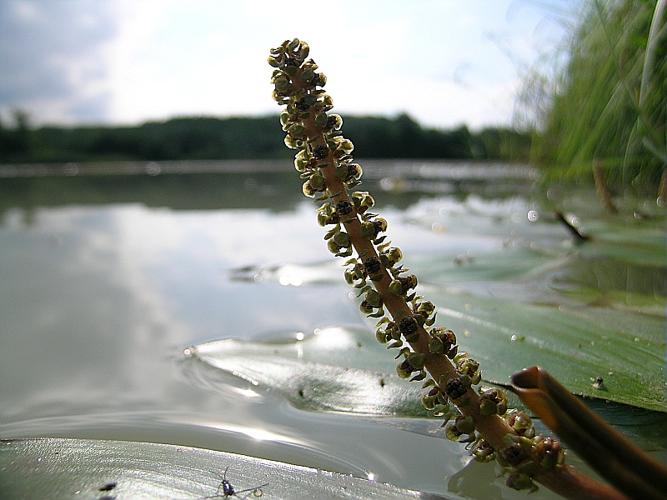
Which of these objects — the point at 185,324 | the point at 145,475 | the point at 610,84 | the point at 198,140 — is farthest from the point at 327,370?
the point at 198,140

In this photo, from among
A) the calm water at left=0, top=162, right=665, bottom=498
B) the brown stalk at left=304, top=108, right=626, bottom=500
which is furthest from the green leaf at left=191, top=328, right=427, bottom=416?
the brown stalk at left=304, top=108, right=626, bottom=500

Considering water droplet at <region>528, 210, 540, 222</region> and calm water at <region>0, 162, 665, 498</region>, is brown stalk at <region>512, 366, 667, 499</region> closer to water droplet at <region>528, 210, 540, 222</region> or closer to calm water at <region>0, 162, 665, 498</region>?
calm water at <region>0, 162, 665, 498</region>

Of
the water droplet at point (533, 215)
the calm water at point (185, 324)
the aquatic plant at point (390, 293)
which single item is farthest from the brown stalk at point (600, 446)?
the water droplet at point (533, 215)

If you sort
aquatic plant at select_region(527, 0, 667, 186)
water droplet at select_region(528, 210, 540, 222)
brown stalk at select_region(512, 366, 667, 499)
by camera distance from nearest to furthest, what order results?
brown stalk at select_region(512, 366, 667, 499) → aquatic plant at select_region(527, 0, 667, 186) → water droplet at select_region(528, 210, 540, 222)

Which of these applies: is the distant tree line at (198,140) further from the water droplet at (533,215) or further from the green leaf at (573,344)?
the green leaf at (573,344)

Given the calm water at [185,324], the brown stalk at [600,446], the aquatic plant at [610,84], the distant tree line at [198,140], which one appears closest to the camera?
the brown stalk at [600,446]

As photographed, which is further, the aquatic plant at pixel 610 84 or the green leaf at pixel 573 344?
the aquatic plant at pixel 610 84

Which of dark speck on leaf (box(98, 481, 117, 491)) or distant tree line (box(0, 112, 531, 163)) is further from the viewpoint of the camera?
distant tree line (box(0, 112, 531, 163))

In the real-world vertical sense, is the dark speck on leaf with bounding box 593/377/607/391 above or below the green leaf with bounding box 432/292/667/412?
below
